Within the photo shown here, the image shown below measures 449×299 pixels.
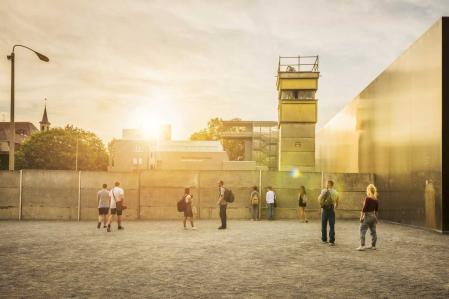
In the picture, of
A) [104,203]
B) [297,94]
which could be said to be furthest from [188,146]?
[104,203]

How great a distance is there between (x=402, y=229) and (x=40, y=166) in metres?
68.7

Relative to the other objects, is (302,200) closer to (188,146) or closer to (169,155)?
(169,155)

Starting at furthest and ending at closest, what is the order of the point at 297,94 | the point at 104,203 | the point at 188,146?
the point at 188,146
the point at 297,94
the point at 104,203

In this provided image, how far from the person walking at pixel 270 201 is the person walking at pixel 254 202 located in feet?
1.77

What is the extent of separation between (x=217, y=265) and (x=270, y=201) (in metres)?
12.0

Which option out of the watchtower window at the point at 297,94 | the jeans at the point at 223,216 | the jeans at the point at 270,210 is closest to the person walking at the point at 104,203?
the jeans at the point at 223,216

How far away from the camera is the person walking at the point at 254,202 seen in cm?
2122

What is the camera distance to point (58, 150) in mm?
74688

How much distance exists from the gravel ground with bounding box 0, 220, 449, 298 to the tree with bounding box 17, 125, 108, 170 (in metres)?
62.5

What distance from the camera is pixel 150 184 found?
21844mm

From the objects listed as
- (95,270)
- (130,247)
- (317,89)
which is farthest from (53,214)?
(317,89)

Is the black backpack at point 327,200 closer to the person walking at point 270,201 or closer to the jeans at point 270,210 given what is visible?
the person walking at point 270,201

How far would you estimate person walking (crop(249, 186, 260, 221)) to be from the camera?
21.2 m

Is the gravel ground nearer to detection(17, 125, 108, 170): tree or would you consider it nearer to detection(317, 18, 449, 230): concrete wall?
detection(317, 18, 449, 230): concrete wall
